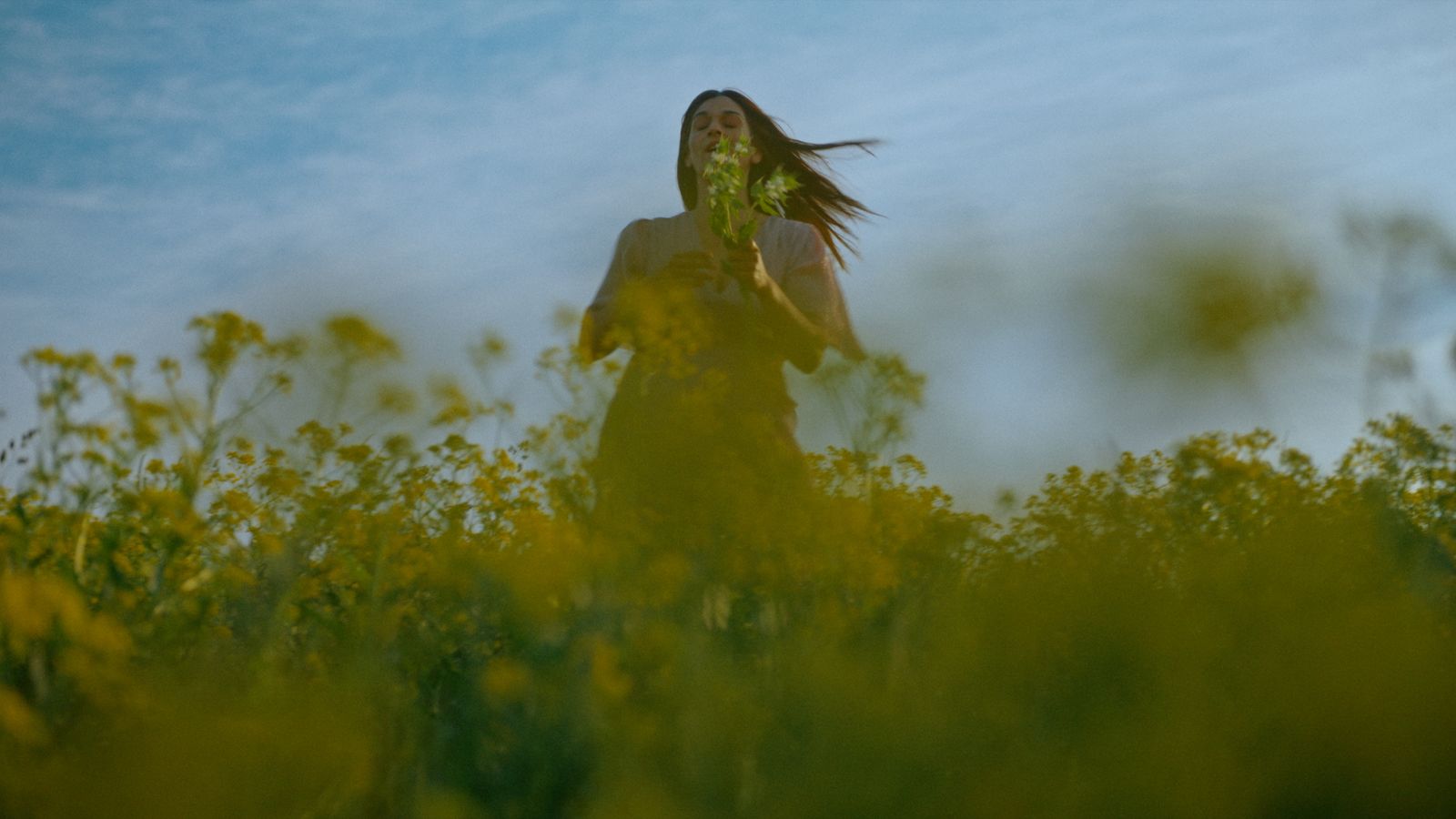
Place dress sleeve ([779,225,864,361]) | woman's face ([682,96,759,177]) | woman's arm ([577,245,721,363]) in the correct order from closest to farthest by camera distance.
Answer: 1. woman's arm ([577,245,721,363])
2. dress sleeve ([779,225,864,361])
3. woman's face ([682,96,759,177])

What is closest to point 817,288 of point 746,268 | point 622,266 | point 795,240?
point 795,240

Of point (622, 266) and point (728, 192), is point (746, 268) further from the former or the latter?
point (622, 266)

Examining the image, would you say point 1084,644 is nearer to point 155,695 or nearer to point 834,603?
point 834,603

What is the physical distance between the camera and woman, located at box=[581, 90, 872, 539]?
311 centimetres

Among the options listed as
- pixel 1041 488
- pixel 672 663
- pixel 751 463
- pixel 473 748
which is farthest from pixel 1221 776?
pixel 1041 488

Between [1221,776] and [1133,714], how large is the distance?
290mm

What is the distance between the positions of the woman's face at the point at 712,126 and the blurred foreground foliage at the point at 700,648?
1642 millimetres

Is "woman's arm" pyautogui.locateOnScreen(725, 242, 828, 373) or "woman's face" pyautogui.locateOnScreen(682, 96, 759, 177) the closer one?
"woman's arm" pyautogui.locateOnScreen(725, 242, 828, 373)

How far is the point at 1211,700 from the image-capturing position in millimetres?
2010

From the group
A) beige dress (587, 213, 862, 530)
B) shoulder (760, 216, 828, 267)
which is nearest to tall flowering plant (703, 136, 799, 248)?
beige dress (587, 213, 862, 530)

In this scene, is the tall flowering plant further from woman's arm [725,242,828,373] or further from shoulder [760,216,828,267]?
shoulder [760,216,828,267]

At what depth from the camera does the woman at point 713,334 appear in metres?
3.11

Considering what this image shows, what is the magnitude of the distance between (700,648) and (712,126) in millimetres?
3039

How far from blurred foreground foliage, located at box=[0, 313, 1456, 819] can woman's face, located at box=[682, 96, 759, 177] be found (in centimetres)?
164
